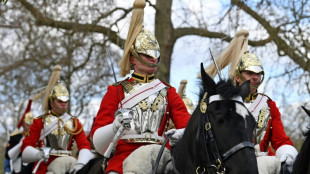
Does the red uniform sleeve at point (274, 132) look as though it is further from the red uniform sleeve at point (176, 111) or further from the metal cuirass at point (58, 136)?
the metal cuirass at point (58, 136)

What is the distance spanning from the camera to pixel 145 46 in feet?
20.0

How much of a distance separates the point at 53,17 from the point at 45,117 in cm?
615

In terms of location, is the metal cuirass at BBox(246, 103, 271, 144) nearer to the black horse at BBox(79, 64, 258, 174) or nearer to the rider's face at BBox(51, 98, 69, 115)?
the black horse at BBox(79, 64, 258, 174)

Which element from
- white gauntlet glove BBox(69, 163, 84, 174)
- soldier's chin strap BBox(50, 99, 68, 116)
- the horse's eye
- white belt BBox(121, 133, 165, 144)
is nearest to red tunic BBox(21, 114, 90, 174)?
soldier's chin strap BBox(50, 99, 68, 116)

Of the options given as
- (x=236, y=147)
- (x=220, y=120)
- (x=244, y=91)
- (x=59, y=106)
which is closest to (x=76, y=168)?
(x=59, y=106)

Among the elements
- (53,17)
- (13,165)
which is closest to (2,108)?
(13,165)

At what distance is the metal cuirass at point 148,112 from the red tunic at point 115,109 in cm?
8

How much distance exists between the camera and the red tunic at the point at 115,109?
579 centimetres

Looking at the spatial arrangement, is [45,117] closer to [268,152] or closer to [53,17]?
[268,152]

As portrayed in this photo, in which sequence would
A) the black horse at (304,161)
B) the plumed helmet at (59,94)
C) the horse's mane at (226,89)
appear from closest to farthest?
the horse's mane at (226,89)
the black horse at (304,161)
the plumed helmet at (59,94)

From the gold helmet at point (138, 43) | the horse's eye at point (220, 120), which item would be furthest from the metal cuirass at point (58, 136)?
the horse's eye at point (220, 120)

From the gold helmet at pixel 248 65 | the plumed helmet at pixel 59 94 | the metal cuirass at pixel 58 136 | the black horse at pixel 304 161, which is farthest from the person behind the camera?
the plumed helmet at pixel 59 94

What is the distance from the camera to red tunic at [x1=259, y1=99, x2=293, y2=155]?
715 cm

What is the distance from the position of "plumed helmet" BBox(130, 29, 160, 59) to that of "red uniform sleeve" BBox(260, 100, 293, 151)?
1.90m
